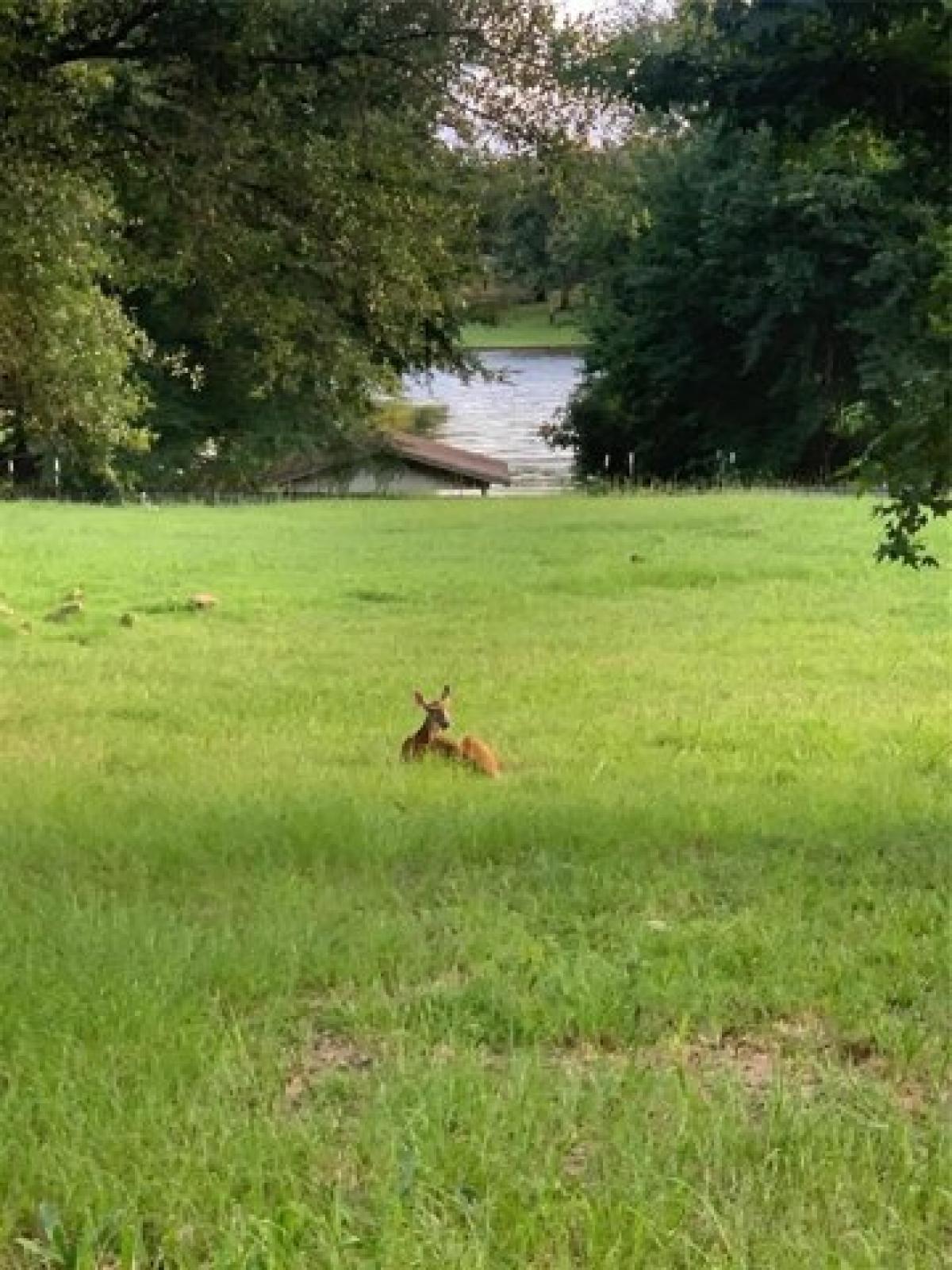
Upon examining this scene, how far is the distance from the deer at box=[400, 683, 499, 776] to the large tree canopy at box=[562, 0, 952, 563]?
2.27 meters

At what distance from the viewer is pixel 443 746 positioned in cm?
812

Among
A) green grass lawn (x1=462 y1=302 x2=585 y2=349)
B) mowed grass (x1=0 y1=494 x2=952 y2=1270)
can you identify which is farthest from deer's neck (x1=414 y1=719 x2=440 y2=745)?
green grass lawn (x1=462 y1=302 x2=585 y2=349)

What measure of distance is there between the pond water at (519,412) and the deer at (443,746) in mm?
48524

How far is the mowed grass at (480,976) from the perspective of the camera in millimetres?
2969

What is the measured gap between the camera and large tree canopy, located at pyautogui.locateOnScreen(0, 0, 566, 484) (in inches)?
268

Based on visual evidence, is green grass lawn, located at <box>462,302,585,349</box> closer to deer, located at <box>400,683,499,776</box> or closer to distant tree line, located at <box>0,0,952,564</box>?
distant tree line, located at <box>0,0,952,564</box>

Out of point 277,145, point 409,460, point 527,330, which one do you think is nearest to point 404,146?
point 277,145

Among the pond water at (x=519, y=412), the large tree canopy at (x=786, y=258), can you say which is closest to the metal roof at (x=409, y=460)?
the pond water at (x=519, y=412)

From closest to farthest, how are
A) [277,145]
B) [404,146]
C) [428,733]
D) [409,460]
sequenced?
[277,145], [404,146], [428,733], [409,460]

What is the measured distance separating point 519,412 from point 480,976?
86.5 m

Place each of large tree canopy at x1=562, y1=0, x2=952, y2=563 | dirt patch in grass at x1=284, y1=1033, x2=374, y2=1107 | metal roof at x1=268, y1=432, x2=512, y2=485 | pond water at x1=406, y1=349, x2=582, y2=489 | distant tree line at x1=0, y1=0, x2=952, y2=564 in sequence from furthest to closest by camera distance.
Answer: pond water at x1=406, y1=349, x2=582, y2=489 < metal roof at x1=268, y1=432, x2=512, y2=485 < distant tree line at x1=0, y1=0, x2=952, y2=564 < large tree canopy at x1=562, y1=0, x2=952, y2=563 < dirt patch in grass at x1=284, y1=1033, x2=374, y2=1107

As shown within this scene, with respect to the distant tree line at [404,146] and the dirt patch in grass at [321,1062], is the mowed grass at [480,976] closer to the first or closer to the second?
the dirt patch in grass at [321,1062]

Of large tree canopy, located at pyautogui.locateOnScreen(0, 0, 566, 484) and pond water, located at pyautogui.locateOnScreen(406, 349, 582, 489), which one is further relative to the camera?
pond water, located at pyautogui.locateOnScreen(406, 349, 582, 489)

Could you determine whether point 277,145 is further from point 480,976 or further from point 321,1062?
point 321,1062
